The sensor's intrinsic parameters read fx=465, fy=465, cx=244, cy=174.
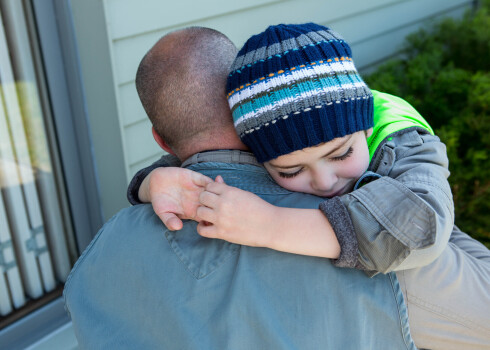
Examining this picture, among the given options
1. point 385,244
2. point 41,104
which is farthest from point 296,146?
point 41,104

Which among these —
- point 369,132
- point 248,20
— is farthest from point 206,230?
point 248,20

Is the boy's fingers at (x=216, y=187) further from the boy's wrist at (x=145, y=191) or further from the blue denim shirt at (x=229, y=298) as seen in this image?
the boy's wrist at (x=145, y=191)

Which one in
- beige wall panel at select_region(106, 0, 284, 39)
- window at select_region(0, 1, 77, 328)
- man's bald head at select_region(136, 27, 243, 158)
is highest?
beige wall panel at select_region(106, 0, 284, 39)

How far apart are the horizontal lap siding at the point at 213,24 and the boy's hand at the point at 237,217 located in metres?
1.61

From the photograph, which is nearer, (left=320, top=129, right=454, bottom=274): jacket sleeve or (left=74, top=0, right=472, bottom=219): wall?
(left=320, top=129, right=454, bottom=274): jacket sleeve

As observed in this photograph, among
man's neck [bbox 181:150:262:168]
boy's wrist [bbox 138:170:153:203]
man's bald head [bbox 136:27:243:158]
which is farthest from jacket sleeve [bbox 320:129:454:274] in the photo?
boy's wrist [bbox 138:170:153:203]

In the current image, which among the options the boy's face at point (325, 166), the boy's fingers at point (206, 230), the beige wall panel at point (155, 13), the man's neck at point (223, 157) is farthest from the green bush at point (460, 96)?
the boy's fingers at point (206, 230)

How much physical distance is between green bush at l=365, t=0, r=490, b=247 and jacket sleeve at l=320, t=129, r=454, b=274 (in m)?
2.59

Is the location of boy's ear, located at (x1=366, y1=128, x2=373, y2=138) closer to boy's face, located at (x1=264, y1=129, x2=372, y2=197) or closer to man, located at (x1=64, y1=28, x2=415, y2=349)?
boy's face, located at (x1=264, y1=129, x2=372, y2=197)

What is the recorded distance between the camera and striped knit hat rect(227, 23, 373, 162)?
1.36 m

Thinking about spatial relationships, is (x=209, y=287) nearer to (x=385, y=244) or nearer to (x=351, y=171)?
(x=385, y=244)

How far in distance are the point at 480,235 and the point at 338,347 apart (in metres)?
2.86

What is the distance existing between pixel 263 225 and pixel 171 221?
0.86 feet

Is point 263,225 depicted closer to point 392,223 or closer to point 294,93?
point 392,223
